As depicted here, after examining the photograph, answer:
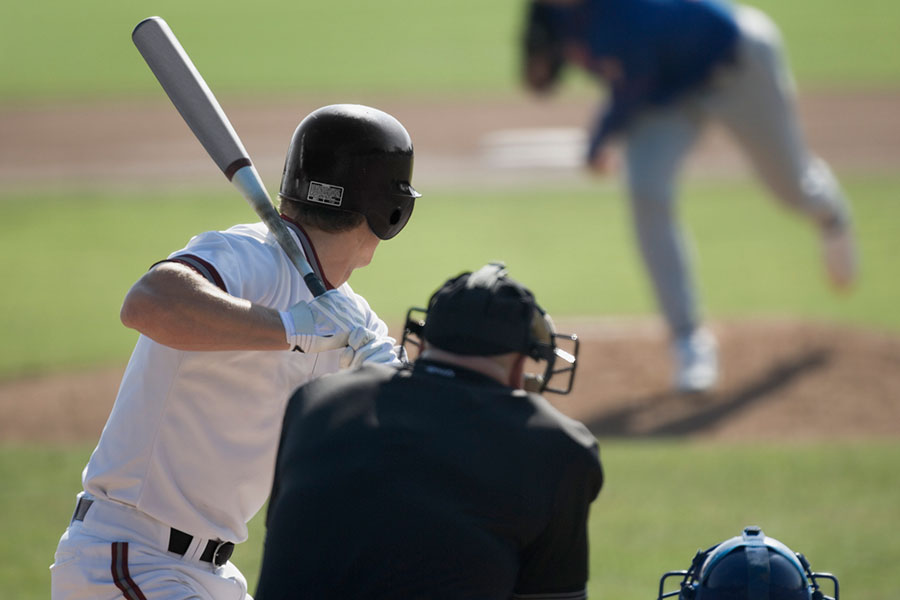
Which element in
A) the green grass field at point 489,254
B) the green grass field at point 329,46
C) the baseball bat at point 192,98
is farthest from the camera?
the green grass field at point 329,46

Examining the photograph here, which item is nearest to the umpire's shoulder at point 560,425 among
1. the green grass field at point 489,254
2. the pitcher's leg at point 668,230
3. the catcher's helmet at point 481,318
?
the catcher's helmet at point 481,318

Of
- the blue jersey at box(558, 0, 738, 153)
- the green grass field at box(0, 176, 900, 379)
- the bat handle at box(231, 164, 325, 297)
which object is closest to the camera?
the bat handle at box(231, 164, 325, 297)

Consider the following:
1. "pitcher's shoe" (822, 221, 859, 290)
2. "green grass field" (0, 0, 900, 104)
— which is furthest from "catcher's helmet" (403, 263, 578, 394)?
"green grass field" (0, 0, 900, 104)

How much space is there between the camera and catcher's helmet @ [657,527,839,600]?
2.24m

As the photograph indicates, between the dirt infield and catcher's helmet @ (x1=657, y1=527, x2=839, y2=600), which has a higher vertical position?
the dirt infield

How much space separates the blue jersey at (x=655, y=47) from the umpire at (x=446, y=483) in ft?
20.6

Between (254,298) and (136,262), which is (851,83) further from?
(254,298)

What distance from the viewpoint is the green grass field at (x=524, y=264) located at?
19.6 feet

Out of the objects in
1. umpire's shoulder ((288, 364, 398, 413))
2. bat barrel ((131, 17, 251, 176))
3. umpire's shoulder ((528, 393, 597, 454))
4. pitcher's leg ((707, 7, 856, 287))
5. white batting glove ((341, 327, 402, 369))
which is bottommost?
umpire's shoulder ((528, 393, 597, 454))

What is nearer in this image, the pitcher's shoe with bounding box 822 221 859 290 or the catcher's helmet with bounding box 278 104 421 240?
the catcher's helmet with bounding box 278 104 421 240

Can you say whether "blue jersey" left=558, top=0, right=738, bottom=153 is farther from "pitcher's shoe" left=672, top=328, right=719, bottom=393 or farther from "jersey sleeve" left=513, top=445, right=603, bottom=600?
"jersey sleeve" left=513, top=445, right=603, bottom=600

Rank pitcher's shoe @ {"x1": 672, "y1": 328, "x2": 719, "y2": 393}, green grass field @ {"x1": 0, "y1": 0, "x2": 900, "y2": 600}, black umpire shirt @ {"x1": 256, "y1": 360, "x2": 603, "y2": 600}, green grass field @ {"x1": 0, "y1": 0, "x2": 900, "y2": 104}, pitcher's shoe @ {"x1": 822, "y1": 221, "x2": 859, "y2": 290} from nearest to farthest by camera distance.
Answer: black umpire shirt @ {"x1": 256, "y1": 360, "x2": 603, "y2": 600} < green grass field @ {"x1": 0, "y1": 0, "x2": 900, "y2": 600} < pitcher's shoe @ {"x1": 672, "y1": 328, "x2": 719, "y2": 393} < pitcher's shoe @ {"x1": 822, "y1": 221, "x2": 859, "y2": 290} < green grass field @ {"x1": 0, "y1": 0, "x2": 900, "y2": 104}

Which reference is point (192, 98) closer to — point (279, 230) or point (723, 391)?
point (279, 230)

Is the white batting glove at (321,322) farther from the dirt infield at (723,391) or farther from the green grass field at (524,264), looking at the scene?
the dirt infield at (723,391)
